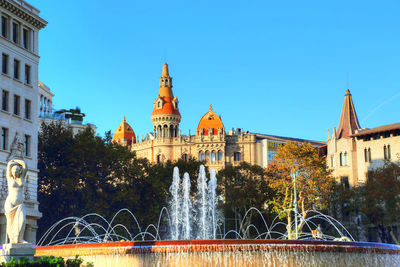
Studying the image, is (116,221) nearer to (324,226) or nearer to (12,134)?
(12,134)

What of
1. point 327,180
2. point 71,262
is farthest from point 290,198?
point 71,262

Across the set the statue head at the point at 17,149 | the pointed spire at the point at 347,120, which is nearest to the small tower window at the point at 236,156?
the pointed spire at the point at 347,120

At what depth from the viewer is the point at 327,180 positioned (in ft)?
206

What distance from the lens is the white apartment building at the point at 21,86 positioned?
4578cm

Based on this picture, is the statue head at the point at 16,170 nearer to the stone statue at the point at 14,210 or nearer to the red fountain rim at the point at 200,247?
the stone statue at the point at 14,210

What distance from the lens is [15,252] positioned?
20094mm

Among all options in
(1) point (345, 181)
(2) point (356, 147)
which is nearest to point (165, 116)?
(1) point (345, 181)

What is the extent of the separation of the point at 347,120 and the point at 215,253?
6258cm

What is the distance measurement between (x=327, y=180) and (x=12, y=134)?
3071 centimetres

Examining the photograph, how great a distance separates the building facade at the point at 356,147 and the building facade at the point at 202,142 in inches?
1080

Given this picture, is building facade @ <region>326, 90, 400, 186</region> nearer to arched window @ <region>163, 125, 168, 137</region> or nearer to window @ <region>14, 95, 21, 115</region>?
window @ <region>14, 95, 21, 115</region>

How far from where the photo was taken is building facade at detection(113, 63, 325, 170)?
113 metres

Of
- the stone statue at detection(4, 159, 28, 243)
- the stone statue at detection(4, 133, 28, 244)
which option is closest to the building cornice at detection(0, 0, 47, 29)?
the stone statue at detection(4, 133, 28, 244)

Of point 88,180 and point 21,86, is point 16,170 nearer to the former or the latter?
point 21,86
